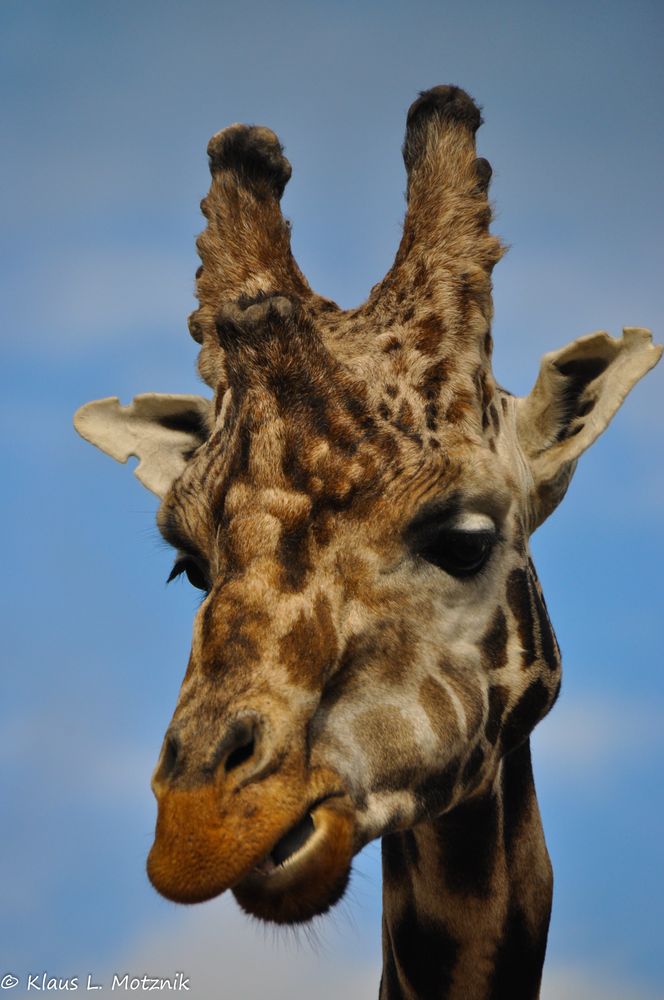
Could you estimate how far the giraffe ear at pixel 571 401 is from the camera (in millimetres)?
5754

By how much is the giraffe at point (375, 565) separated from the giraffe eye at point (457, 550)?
13 millimetres

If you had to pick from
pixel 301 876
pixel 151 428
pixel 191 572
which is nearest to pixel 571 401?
pixel 191 572

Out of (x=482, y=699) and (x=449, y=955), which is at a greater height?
(x=482, y=699)

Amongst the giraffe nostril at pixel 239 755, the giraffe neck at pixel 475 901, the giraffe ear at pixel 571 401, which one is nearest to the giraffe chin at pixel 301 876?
the giraffe nostril at pixel 239 755

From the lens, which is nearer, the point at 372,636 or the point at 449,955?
the point at 372,636

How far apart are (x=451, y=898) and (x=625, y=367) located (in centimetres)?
290

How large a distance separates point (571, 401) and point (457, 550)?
154 centimetres

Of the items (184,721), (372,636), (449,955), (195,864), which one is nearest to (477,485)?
(372,636)

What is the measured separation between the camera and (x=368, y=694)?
4508mm

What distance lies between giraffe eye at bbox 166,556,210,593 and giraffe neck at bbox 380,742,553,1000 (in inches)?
67.9

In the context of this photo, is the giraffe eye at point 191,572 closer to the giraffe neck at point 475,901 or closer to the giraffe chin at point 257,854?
the giraffe chin at point 257,854

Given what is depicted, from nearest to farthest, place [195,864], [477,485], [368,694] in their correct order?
[195,864] < [368,694] < [477,485]

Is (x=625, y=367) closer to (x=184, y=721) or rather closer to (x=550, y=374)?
(x=550, y=374)

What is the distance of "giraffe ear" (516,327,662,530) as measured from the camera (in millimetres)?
5754
